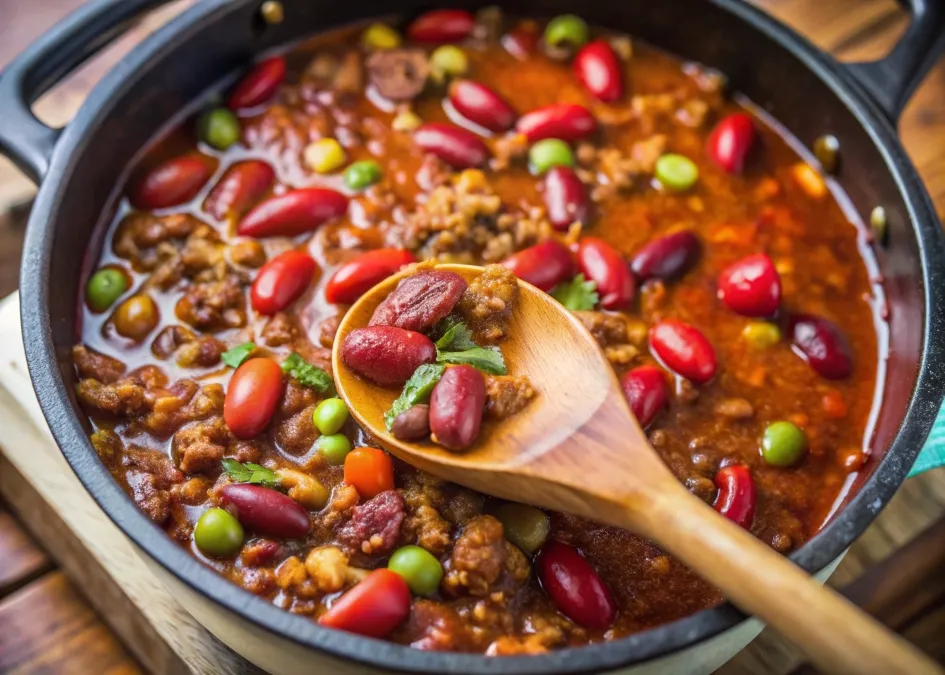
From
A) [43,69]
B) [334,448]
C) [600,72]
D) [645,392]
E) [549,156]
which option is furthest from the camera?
[600,72]

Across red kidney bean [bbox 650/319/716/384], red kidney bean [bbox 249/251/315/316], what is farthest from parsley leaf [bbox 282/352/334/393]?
red kidney bean [bbox 650/319/716/384]

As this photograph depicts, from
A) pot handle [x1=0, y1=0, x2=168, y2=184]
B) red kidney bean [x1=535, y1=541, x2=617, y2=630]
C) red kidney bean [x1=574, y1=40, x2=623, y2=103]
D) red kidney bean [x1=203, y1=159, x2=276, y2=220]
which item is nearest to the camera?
red kidney bean [x1=535, y1=541, x2=617, y2=630]

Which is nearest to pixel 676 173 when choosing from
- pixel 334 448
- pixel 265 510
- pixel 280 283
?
pixel 280 283

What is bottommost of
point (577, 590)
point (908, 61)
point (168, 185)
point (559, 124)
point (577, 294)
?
point (577, 590)

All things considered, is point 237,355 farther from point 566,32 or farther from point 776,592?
point 566,32

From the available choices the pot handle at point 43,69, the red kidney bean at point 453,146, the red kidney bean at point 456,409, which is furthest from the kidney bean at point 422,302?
the pot handle at point 43,69

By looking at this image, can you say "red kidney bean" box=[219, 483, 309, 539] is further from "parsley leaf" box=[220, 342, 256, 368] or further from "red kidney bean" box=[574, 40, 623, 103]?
"red kidney bean" box=[574, 40, 623, 103]
